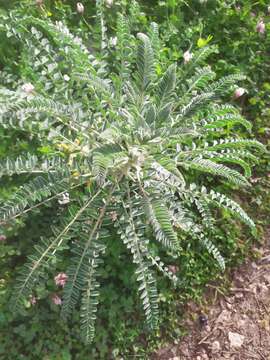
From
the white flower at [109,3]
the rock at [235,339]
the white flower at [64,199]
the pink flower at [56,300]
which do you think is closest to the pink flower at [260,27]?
the white flower at [109,3]

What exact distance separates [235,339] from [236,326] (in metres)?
0.07

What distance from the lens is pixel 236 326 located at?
266 centimetres

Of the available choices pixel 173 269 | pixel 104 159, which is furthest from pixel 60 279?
pixel 104 159

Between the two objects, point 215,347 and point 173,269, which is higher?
point 173,269

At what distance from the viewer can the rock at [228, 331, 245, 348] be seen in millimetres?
2607

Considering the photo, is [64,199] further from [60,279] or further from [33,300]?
[33,300]

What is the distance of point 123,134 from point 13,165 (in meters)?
0.51

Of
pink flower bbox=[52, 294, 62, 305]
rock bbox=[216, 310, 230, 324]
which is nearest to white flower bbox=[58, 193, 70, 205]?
pink flower bbox=[52, 294, 62, 305]

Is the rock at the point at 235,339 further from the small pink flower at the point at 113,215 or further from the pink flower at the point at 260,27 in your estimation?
the pink flower at the point at 260,27

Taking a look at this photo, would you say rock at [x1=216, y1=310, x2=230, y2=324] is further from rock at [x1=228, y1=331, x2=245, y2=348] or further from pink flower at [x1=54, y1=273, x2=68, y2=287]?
pink flower at [x1=54, y1=273, x2=68, y2=287]

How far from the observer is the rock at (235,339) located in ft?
8.55

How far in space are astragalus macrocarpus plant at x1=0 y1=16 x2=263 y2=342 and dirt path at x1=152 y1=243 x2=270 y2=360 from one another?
1.37 ft

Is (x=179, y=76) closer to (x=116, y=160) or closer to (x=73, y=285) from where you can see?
(x=116, y=160)

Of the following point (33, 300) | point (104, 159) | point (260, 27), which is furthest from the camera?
point (260, 27)
